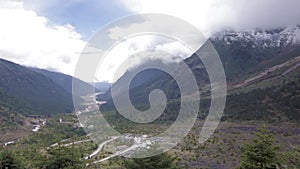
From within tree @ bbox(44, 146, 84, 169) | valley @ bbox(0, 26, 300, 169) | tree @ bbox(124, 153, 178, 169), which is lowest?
tree @ bbox(124, 153, 178, 169)

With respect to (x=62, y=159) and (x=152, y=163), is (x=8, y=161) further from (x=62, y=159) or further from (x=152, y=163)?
(x=152, y=163)

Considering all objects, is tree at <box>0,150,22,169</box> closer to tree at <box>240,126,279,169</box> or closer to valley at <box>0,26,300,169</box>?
valley at <box>0,26,300,169</box>

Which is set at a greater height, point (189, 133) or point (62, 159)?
point (189, 133)

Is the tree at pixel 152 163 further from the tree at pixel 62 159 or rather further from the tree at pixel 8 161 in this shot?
the tree at pixel 8 161

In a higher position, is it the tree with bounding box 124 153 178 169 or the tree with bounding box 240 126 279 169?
the tree with bounding box 124 153 178 169

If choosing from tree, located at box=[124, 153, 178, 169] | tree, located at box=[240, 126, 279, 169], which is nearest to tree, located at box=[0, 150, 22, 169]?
tree, located at box=[124, 153, 178, 169]

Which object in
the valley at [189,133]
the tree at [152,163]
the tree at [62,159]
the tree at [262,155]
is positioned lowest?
the tree at [262,155]

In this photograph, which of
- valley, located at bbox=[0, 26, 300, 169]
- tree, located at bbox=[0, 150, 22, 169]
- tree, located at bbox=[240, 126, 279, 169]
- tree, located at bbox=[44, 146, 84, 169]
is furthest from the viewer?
valley, located at bbox=[0, 26, 300, 169]

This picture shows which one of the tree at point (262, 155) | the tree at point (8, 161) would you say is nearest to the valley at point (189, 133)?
the tree at point (8, 161)

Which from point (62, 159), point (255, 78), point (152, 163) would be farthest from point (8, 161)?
point (255, 78)

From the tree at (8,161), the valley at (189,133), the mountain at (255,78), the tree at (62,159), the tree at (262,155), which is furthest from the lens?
the mountain at (255,78)

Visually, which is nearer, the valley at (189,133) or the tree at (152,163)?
the tree at (152,163)
